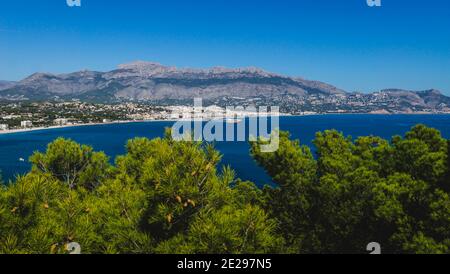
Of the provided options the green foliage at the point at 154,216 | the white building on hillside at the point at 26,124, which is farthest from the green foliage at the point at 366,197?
the white building on hillside at the point at 26,124

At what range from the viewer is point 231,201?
596 cm

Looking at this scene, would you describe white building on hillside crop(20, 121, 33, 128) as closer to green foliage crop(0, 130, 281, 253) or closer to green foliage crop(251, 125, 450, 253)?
green foliage crop(251, 125, 450, 253)

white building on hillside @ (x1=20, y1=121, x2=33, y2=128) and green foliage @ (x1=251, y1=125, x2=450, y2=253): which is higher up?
green foliage @ (x1=251, y1=125, x2=450, y2=253)

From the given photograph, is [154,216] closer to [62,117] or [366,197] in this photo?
[366,197]

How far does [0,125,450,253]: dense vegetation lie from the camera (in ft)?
16.1

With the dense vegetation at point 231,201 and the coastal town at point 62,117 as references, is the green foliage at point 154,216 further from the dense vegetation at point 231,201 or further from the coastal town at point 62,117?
the coastal town at point 62,117

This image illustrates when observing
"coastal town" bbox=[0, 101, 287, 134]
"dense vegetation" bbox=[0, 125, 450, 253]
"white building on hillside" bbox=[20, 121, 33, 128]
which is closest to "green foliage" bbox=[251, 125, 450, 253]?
"dense vegetation" bbox=[0, 125, 450, 253]

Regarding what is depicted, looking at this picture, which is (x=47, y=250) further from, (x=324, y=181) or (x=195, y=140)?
(x=324, y=181)

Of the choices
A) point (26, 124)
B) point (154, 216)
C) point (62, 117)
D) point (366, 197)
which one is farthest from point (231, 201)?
point (62, 117)

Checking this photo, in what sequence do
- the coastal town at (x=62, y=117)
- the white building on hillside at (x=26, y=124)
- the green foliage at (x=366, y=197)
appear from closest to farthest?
the green foliage at (x=366, y=197) → the white building on hillside at (x=26, y=124) → the coastal town at (x=62, y=117)

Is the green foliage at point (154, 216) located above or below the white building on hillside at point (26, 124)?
above

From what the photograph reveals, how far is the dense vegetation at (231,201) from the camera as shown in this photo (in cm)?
489
